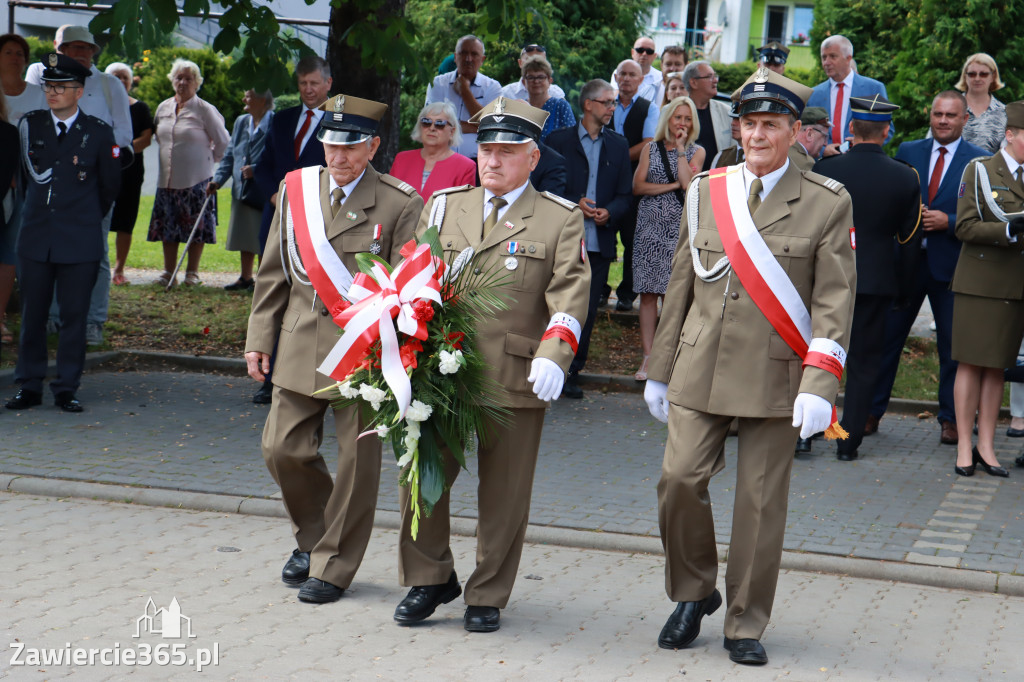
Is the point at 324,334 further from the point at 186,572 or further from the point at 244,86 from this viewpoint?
the point at 244,86

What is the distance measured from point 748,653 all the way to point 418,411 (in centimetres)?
161

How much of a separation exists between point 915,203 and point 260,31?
5224 mm

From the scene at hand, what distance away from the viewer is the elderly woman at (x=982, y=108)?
10461 mm

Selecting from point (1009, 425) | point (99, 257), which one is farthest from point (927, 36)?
point (99, 257)

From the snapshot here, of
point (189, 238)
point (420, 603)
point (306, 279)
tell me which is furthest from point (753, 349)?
point (189, 238)

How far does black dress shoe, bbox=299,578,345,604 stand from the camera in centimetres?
561

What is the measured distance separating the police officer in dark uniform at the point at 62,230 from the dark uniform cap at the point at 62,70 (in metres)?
0.10

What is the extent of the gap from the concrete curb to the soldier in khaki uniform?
91.9 inches

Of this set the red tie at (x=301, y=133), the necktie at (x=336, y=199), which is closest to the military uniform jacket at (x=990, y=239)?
the necktie at (x=336, y=199)

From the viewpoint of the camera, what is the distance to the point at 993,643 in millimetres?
5465

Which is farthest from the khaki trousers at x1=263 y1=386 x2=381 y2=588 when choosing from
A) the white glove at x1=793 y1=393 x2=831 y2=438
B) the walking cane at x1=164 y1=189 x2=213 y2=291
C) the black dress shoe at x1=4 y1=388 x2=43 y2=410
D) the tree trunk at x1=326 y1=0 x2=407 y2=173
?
the walking cane at x1=164 y1=189 x2=213 y2=291

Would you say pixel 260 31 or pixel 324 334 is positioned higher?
pixel 260 31

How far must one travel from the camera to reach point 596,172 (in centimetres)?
1058

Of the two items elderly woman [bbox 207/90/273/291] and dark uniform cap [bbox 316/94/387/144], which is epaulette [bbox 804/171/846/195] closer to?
dark uniform cap [bbox 316/94/387/144]
